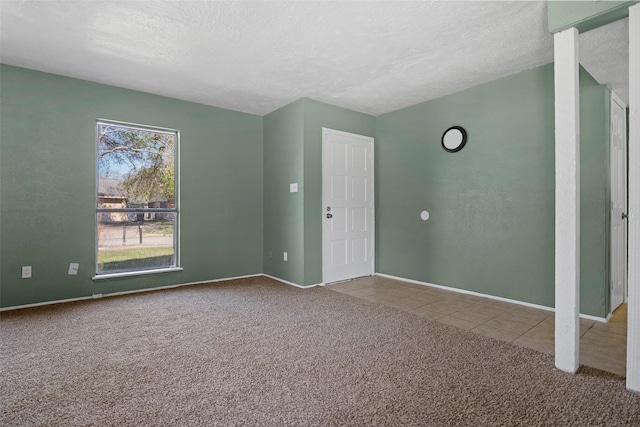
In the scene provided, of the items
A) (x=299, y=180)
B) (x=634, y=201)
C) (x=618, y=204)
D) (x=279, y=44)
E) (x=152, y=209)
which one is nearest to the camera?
(x=634, y=201)

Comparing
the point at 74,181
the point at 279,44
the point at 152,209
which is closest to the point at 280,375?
the point at 279,44

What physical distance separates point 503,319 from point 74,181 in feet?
15.6

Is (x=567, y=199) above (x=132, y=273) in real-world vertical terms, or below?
above

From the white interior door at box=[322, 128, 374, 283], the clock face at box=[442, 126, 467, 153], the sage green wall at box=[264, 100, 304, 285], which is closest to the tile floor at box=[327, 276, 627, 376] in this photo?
the white interior door at box=[322, 128, 374, 283]

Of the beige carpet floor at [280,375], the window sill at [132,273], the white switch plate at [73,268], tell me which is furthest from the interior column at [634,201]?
the white switch plate at [73,268]

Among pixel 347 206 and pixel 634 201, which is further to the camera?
pixel 347 206

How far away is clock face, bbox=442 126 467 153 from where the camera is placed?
3943mm

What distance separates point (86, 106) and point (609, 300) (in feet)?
19.2

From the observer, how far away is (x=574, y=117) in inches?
78.9

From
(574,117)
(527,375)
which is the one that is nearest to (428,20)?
Result: (574,117)

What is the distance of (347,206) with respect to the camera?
4750mm

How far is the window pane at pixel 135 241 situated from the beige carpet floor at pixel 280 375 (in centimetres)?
93

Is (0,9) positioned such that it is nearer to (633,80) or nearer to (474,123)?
(633,80)

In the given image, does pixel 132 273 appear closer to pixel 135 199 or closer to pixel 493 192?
pixel 135 199
